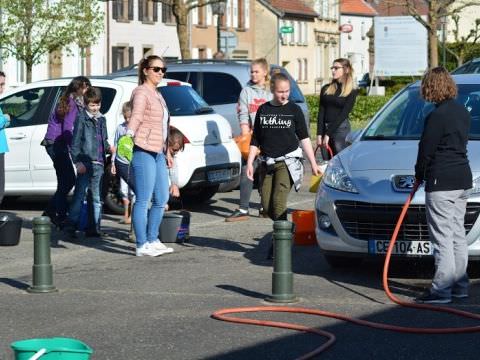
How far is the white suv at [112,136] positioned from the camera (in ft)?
52.5

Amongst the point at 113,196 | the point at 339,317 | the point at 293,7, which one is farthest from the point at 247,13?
the point at 339,317

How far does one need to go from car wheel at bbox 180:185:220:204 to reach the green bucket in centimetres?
1103

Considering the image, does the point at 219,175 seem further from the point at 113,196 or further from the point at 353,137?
the point at 353,137

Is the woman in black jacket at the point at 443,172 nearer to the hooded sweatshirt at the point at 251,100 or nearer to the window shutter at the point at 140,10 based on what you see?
the hooded sweatshirt at the point at 251,100

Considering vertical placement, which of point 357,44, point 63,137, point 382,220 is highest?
point 357,44

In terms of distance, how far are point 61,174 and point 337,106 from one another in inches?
156

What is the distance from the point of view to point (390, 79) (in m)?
68.1

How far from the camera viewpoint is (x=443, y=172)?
948 cm

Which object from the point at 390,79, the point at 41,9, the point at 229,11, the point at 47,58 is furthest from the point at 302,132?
the point at 229,11

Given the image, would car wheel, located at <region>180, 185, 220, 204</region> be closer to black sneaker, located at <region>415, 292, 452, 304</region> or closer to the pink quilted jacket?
the pink quilted jacket

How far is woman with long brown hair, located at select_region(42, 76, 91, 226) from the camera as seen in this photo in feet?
45.4

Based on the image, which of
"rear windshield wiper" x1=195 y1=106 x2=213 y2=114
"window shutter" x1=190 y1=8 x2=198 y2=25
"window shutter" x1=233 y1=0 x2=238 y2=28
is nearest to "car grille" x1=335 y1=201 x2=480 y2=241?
"rear windshield wiper" x1=195 y1=106 x2=213 y2=114

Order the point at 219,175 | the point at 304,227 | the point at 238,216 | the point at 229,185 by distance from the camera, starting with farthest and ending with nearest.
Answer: the point at 229,185 → the point at 219,175 → the point at 238,216 → the point at 304,227

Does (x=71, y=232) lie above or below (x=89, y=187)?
below
